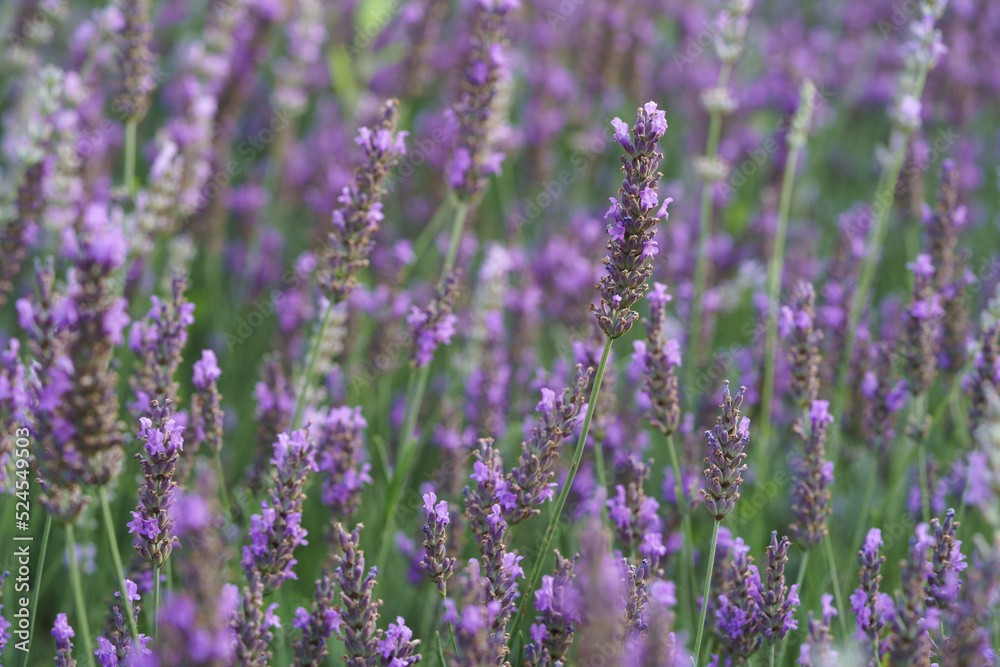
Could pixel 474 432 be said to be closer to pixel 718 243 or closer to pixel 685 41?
pixel 718 243

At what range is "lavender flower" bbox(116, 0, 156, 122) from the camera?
3361 mm

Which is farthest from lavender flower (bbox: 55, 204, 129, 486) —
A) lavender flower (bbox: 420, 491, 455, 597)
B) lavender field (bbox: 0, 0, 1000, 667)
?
lavender flower (bbox: 420, 491, 455, 597)

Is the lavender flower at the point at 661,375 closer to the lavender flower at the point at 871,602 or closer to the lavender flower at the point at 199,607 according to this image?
the lavender flower at the point at 871,602

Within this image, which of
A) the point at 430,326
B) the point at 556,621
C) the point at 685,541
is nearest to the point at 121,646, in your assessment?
the point at 556,621

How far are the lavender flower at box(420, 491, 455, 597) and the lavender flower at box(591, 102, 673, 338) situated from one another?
544 mm

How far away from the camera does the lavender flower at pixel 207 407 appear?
242 cm

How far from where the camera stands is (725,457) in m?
1.97

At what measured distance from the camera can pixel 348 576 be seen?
1.83 metres

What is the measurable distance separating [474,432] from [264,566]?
122cm

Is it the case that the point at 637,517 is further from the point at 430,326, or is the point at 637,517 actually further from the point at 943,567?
the point at 430,326

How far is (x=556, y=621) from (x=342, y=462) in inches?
35.4

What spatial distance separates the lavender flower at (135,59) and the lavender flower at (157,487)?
1882mm

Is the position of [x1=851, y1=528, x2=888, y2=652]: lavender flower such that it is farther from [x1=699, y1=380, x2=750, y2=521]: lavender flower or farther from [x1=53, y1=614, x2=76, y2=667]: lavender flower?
[x1=53, y1=614, x2=76, y2=667]: lavender flower

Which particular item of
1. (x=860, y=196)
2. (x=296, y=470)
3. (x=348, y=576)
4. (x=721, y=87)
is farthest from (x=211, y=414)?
(x=860, y=196)
